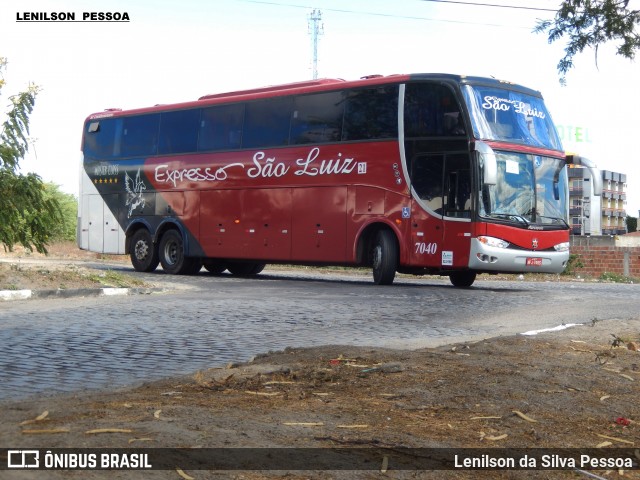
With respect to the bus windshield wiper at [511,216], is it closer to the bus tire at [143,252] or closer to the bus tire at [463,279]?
the bus tire at [463,279]

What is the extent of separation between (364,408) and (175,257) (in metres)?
20.2

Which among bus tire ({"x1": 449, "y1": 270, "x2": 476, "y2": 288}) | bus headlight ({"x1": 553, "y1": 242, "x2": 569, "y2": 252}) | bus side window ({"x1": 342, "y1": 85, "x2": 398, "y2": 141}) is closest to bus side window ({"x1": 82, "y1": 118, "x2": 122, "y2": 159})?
bus side window ({"x1": 342, "y1": 85, "x2": 398, "y2": 141})

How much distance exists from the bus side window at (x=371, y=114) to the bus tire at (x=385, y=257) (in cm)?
206

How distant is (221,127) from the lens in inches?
938

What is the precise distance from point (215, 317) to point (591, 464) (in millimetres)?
8602

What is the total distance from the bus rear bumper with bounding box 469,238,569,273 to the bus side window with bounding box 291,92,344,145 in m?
4.23

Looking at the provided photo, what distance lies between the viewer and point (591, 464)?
15.2ft

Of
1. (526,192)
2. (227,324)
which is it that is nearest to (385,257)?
(526,192)

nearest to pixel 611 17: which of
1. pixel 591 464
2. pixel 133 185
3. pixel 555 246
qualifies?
pixel 591 464

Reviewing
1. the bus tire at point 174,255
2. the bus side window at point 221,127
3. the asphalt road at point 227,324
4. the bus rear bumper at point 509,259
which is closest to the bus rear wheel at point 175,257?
the bus tire at point 174,255

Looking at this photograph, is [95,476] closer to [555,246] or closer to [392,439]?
[392,439]

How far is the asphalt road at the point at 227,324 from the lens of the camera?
26.7 ft

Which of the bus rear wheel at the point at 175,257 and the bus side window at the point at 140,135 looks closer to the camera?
the bus rear wheel at the point at 175,257

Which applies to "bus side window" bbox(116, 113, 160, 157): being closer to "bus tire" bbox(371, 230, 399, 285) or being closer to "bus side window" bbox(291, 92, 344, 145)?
"bus side window" bbox(291, 92, 344, 145)
